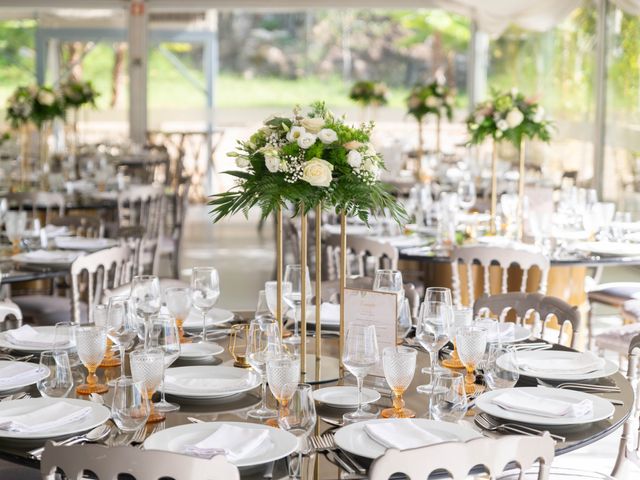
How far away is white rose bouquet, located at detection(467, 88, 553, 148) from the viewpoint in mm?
5867

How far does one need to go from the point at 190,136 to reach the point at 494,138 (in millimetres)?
9508

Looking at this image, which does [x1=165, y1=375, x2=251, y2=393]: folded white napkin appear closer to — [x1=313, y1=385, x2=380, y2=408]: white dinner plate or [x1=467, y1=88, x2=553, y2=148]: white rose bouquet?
[x1=313, y1=385, x2=380, y2=408]: white dinner plate

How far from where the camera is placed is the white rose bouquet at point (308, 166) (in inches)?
111

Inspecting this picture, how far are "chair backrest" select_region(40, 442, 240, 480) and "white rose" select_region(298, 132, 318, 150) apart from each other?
1063mm

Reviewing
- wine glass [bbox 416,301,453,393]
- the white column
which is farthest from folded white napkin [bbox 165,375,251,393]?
the white column

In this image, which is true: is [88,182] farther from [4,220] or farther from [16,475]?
[16,475]

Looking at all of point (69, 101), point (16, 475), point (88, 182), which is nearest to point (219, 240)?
point (69, 101)

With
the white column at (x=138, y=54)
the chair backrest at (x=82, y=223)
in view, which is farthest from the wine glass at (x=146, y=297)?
the white column at (x=138, y=54)

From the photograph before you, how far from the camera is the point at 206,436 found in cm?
238

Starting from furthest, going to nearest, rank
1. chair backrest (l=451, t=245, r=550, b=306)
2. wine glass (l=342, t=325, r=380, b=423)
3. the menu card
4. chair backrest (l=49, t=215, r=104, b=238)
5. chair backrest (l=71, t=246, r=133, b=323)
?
chair backrest (l=49, t=215, r=104, b=238)
chair backrest (l=451, t=245, r=550, b=306)
chair backrest (l=71, t=246, r=133, b=323)
the menu card
wine glass (l=342, t=325, r=380, b=423)

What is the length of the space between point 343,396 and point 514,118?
343 centimetres

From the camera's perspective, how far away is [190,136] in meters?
15.0

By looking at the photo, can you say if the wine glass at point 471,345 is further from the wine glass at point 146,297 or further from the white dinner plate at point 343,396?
the wine glass at point 146,297

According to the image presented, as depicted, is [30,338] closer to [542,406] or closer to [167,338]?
[167,338]
